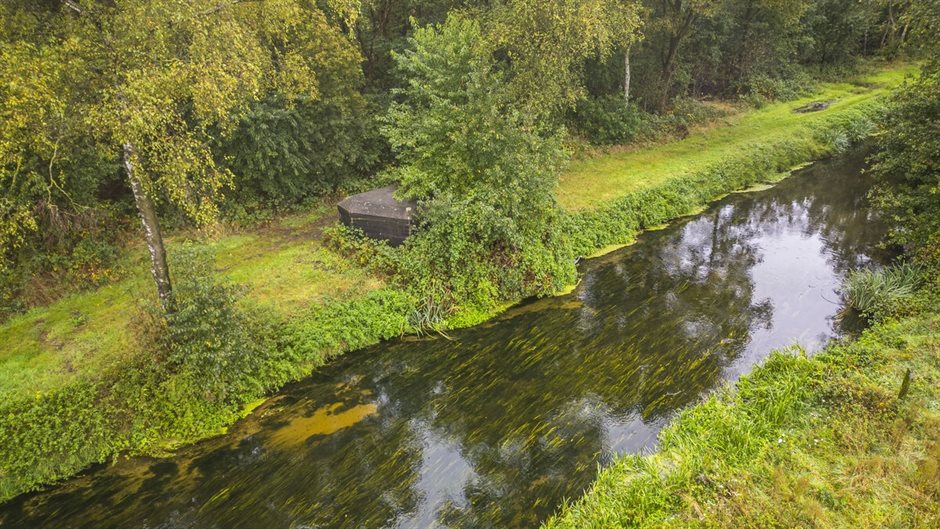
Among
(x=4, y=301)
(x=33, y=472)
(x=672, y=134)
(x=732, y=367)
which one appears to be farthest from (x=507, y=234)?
(x=672, y=134)

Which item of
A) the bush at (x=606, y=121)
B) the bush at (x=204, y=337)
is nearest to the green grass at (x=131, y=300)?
the bush at (x=204, y=337)

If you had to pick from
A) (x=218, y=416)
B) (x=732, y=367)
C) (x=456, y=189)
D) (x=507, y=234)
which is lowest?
(x=732, y=367)

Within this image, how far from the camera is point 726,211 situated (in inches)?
816

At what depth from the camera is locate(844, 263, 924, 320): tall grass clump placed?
40.4ft

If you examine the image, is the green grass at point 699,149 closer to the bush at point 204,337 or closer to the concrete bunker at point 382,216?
the concrete bunker at point 382,216

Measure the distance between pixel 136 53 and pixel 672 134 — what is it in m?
25.3

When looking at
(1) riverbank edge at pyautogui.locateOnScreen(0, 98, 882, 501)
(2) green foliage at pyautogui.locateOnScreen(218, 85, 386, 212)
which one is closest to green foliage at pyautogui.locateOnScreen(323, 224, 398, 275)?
(1) riverbank edge at pyautogui.locateOnScreen(0, 98, 882, 501)

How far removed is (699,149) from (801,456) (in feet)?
67.5

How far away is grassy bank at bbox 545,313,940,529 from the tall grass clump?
7.15 feet

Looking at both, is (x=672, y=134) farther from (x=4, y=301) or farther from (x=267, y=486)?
(x=4, y=301)

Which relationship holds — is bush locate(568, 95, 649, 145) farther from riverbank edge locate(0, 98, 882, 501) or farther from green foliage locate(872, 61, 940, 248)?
green foliage locate(872, 61, 940, 248)

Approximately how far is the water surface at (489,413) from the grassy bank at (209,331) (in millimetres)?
509

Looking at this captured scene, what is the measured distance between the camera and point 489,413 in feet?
33.9

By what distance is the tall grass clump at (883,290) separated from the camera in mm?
12322
